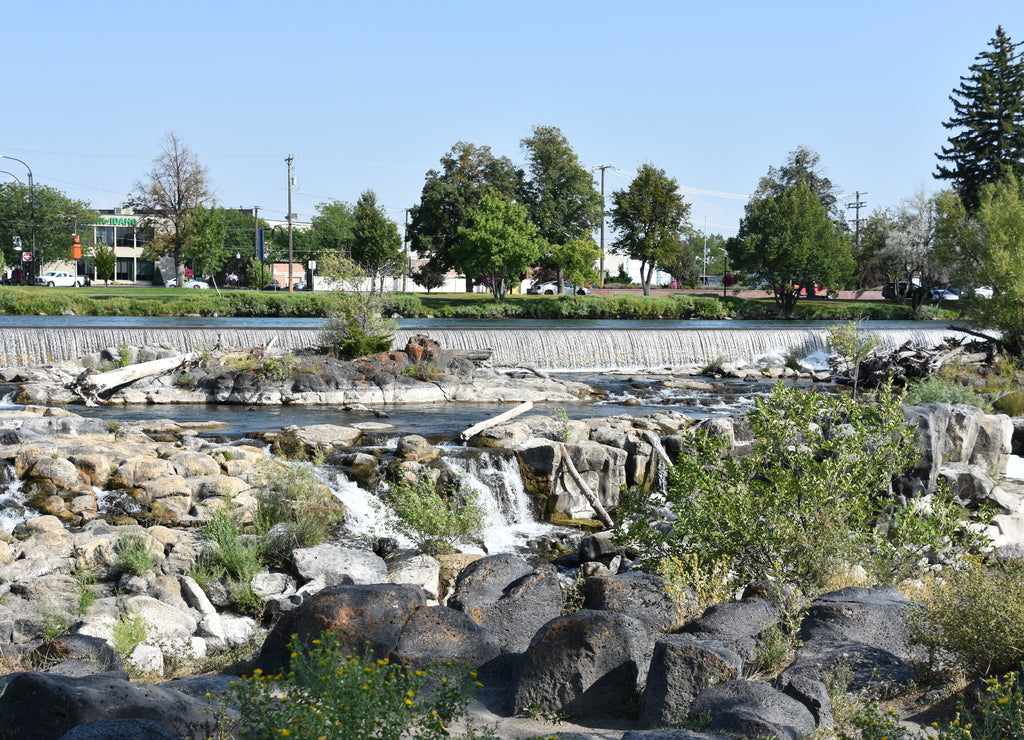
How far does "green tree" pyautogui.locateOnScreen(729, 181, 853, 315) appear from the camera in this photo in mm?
52188

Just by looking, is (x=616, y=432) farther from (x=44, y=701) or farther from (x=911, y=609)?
(x=44, y=701)

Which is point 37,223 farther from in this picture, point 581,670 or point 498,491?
point 581,670

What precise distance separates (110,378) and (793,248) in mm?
40543

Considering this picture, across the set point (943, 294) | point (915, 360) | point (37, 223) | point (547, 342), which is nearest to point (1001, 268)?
point (915, 360)

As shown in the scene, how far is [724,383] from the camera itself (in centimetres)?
2609

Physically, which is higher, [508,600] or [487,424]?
[487,424]

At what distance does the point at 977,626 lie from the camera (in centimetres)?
514

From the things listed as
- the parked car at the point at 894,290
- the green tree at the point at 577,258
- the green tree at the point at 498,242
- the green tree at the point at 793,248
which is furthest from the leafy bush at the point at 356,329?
the parked car at the point at 894,290

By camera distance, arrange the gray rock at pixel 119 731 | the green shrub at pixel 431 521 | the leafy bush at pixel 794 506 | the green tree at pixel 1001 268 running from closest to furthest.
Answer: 1. the gray rock at pixel 119 731
2. the leafy bush at pixel 794 506
3. the green shrub at pixel 431 521
4. the green tree at pixel 1001 268

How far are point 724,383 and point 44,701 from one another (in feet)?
76.3

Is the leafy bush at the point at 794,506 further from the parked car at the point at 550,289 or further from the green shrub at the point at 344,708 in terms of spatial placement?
the parked car at the point at 550,289

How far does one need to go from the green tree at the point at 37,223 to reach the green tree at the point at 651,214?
45.0 metres

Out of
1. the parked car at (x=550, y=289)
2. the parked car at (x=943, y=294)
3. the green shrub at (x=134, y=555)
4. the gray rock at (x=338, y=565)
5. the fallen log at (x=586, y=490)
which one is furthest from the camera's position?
the parked car at (x=550, y=289)

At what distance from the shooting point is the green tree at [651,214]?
58.2m
